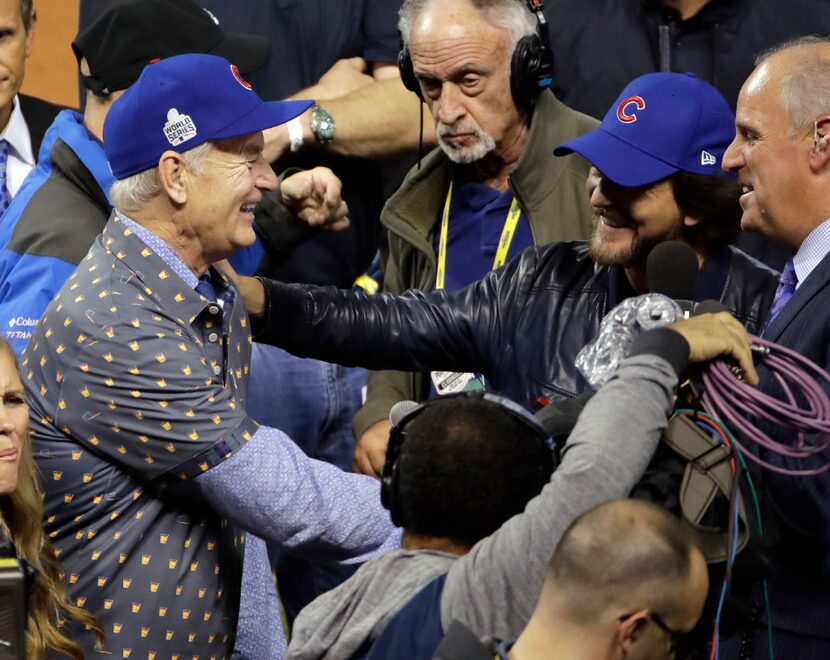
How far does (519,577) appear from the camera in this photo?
2416 mm

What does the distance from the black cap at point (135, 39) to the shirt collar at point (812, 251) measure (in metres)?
1.89

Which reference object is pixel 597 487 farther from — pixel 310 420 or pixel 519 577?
pixel 310 420

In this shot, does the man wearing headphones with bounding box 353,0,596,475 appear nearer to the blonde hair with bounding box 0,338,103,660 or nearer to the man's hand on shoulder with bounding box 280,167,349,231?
the man's hand on shoulder with bounding box 280,167,349,231

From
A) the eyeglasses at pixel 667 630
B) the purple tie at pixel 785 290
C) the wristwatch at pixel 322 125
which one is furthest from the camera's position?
the wristwatch at pixel 322 125

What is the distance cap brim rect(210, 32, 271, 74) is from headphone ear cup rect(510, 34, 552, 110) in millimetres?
756

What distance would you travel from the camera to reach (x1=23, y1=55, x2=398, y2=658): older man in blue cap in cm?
309

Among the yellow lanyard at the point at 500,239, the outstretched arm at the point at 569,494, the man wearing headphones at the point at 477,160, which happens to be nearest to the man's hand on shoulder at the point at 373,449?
the man wearing headphones at the point at 477,160

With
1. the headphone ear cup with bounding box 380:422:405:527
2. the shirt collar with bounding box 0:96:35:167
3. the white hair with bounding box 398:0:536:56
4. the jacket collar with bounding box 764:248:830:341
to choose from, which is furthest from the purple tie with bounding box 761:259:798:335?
the shirt collar with bounding box 0:96:35:167

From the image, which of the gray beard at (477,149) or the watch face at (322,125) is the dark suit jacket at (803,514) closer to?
the gray beard at (477,149)

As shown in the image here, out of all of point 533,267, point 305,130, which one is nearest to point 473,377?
point 533,267

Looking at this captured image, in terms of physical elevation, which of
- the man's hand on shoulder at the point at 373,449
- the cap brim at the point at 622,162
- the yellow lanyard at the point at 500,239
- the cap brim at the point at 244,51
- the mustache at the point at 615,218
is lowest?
the man's hand on shoulder at the point at 373,449

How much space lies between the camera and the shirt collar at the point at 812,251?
3.28 meters

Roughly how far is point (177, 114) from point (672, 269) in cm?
108

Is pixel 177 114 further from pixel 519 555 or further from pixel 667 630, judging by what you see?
pixel 667 630
